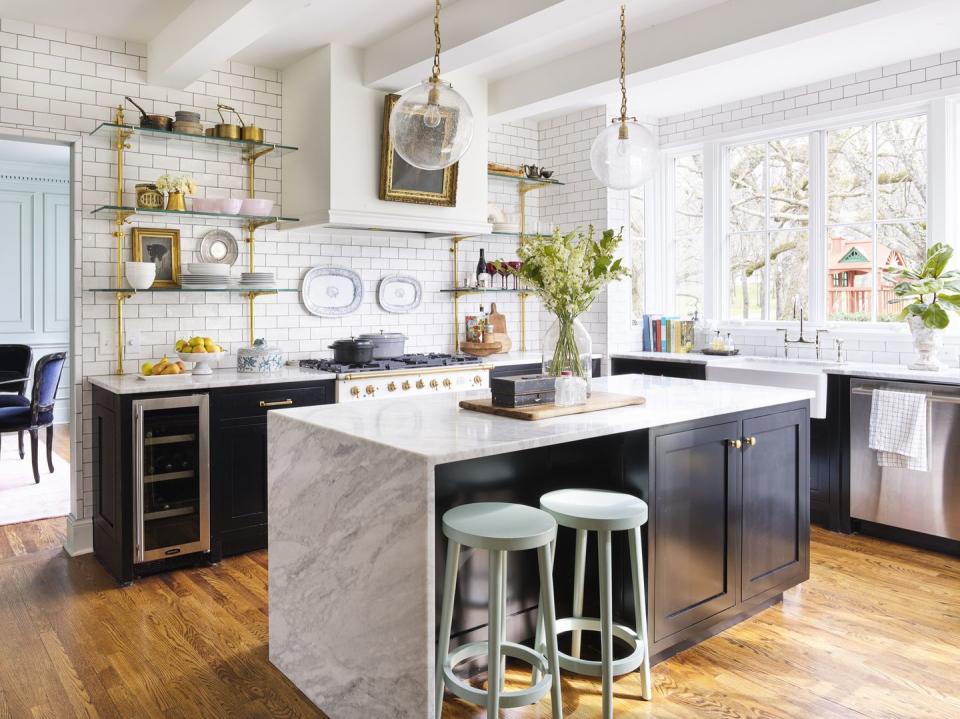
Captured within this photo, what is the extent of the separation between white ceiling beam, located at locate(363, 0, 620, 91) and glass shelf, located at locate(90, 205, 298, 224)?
104 centimetres

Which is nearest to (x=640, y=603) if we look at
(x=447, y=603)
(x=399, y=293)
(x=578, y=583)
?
(x=578, y=583)

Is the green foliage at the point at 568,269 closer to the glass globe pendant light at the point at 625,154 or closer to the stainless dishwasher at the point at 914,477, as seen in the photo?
the glass globe pendant light at the point at 625,154

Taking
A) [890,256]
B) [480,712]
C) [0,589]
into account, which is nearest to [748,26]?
[890,256]

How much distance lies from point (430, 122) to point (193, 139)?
99.7 inches

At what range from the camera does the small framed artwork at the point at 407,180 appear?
4906mm

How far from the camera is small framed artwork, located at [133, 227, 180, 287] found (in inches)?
181

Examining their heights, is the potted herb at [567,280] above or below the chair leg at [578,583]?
above

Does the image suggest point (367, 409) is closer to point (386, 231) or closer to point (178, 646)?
point (178, 646)

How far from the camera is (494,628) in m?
2.26

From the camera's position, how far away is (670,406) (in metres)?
3.12

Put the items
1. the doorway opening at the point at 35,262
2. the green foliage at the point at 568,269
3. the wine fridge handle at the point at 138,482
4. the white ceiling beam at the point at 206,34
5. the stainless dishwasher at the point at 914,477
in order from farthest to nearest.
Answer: the doorway opening at the point at 35,262 → the stainless dishwasher at the point at 914,477 → the wine fridge handle at the point at 138,482 → the white ceiling beam at the point at 206,34 → the green foliage at the point at 568,269

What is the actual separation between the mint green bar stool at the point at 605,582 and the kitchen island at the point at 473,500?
0.41ft

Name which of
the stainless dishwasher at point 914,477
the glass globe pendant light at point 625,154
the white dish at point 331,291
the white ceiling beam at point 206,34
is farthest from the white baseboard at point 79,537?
the stainless dishwasher at point 914,477

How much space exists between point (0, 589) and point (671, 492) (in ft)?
10.8
